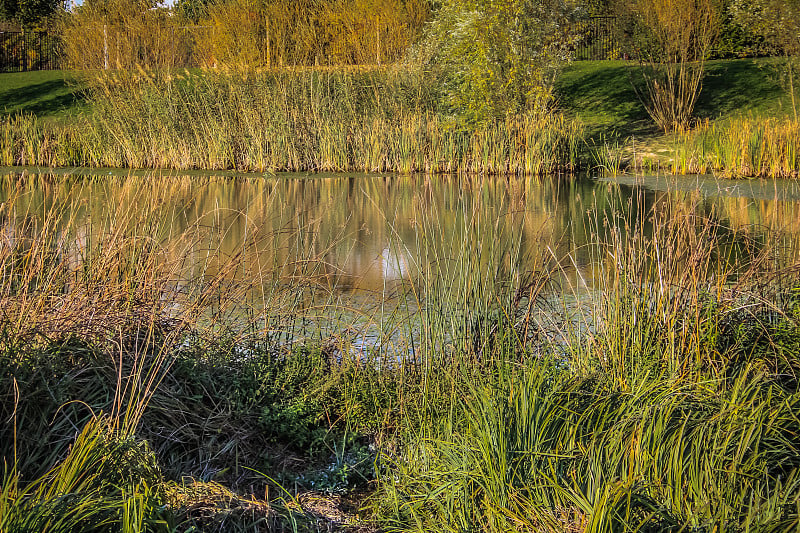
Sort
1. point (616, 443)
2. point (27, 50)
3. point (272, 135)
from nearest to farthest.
Result: point (616, 443) < point (272, 135) < point (27, 50)

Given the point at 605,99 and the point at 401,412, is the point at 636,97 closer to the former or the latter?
the point at 605,99

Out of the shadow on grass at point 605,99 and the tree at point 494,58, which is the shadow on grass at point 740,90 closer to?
the shadow on grass at point 605,99

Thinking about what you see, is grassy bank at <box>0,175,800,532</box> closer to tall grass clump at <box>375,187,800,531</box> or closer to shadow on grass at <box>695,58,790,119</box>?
tall grass clump at <box>375,187,800,531</box>

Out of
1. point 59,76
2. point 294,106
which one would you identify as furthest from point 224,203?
point 59,76

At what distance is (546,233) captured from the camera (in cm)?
795

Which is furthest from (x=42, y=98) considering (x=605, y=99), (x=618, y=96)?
(x=618, y=96)

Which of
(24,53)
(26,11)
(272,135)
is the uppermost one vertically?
(26,11)

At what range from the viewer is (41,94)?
21.7 m

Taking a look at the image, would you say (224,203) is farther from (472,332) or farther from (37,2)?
(37,2)

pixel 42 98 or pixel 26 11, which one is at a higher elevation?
pixel 26 11

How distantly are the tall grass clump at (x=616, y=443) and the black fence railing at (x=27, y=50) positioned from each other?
27987 millimetres

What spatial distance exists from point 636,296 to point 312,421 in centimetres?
133

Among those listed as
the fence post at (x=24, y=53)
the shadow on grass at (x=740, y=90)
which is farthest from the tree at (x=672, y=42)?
the fence post at (x=24, y=53)

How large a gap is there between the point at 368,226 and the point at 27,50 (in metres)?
23.8
